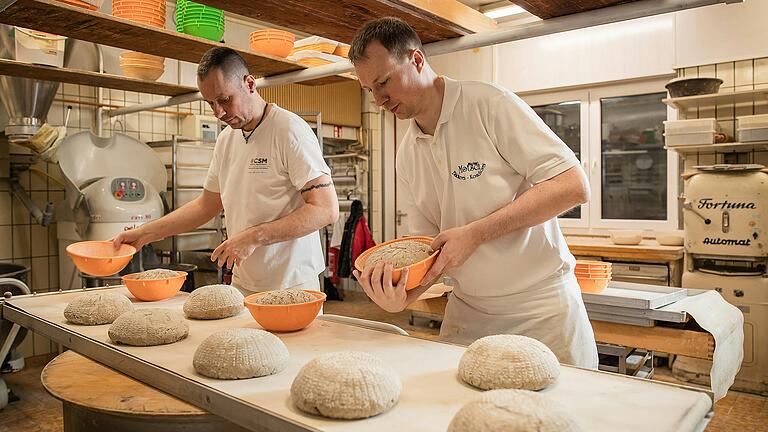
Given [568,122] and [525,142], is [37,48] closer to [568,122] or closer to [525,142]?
[525,142]

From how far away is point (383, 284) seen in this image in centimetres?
121

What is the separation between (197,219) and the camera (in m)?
2.27

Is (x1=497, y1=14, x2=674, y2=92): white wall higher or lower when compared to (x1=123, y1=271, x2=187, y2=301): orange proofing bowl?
higher

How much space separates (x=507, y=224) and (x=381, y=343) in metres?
0.39

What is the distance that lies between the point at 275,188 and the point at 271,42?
94cm

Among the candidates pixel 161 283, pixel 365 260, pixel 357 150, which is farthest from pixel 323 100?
pixel 365 260

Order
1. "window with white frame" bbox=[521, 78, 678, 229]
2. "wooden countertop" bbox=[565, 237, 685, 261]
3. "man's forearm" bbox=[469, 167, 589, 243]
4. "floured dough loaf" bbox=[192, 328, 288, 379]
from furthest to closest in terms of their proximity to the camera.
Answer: "window with white frame" bbox=[521, 78, 678, 229], "wooden countertop" bbox=[565, 237, 685, 261], "man's forearm" bbox=[469, 167, 589, 243], "floured dough loaf" bbox=[192, 328, 288, 379]

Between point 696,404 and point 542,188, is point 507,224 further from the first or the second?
point 696,404

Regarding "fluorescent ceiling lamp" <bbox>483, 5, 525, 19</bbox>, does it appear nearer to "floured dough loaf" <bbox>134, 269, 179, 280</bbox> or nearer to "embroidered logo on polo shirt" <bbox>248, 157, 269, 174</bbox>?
"embroidered logo on polo shirt" <bbox>248, 157, 269, 174</bbox>

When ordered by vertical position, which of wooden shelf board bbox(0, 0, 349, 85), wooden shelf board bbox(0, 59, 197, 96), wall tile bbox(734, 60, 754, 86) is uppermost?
wall tile bbox(734, 60, 754, 86)

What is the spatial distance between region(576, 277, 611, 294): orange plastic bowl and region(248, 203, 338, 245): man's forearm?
3.66ft

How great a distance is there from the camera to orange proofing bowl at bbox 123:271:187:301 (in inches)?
69.2

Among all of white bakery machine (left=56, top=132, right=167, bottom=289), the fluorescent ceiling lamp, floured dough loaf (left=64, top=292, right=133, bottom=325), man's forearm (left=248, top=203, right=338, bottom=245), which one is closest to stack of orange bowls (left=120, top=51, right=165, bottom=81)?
white bakery machine (left=56, top=132, right=167, bottom=289)

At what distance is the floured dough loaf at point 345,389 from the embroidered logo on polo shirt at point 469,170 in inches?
25.3
